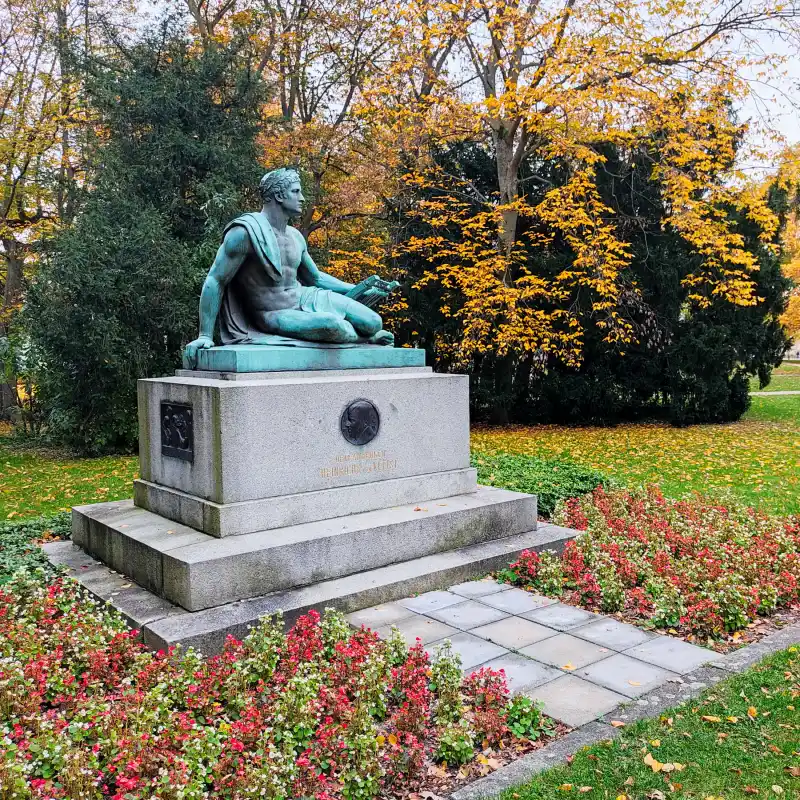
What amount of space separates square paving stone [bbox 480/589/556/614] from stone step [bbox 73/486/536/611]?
2.27ft

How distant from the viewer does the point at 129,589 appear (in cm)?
518

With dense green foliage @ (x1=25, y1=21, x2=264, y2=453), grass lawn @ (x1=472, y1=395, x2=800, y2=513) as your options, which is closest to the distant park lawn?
grass lawn @ (x1=472, y1=395, x2=800, y2=513)

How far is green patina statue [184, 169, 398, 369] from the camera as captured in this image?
5.94m

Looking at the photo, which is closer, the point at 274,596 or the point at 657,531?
the point at 274,596

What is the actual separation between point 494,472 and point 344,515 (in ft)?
12.6

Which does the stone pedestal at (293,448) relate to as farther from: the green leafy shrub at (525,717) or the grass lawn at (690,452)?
the grass lawn at (690,452)

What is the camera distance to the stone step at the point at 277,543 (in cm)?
480

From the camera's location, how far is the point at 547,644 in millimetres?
4598

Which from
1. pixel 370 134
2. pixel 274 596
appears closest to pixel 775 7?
pixel 370 134

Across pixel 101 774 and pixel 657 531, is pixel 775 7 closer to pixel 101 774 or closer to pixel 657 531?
pixel 657 531

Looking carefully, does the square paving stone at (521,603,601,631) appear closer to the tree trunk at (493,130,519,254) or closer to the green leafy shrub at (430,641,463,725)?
the green leafy shrub at (430,641,463,725)

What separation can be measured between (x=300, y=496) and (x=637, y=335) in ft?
43.4

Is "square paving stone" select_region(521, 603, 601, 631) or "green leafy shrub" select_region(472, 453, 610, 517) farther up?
"green leafy shrub" select_region(472, 453, 610, 517)

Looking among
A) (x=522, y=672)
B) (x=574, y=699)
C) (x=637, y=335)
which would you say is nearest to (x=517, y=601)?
(x=522, y=672)
